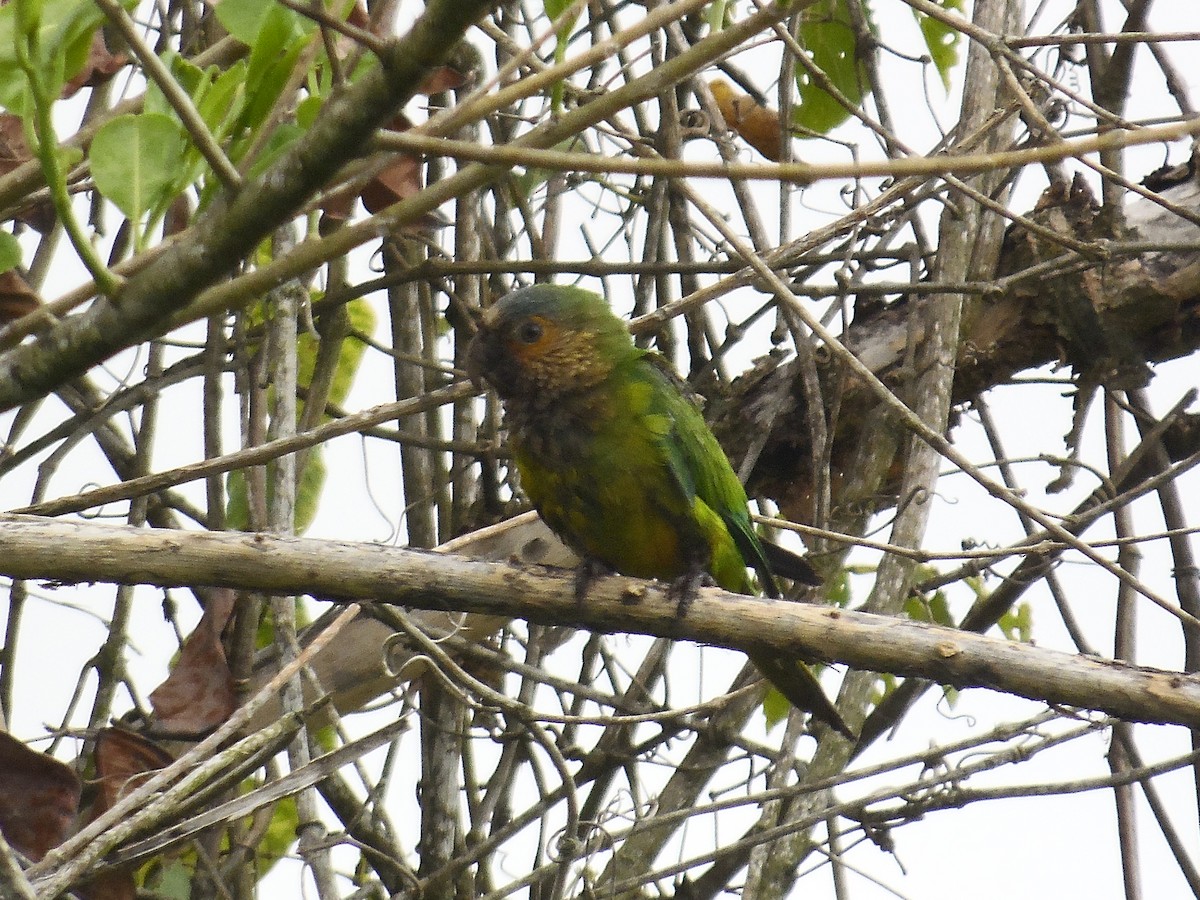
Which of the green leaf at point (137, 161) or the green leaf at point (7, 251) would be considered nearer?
the green leaf at point (137, 161)

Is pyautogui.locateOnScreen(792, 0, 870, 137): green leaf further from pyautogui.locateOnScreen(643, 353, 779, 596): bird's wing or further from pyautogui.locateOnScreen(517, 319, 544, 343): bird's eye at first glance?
pyautogui.locateOnScreen(517, 319, 544, 343): bird's eye

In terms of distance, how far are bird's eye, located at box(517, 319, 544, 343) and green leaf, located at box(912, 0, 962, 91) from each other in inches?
58.2

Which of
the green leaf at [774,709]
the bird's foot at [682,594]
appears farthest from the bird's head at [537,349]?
the green leaf at [774,709]

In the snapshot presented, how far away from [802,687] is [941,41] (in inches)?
77.6

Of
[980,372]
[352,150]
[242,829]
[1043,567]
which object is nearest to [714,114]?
[980,372]

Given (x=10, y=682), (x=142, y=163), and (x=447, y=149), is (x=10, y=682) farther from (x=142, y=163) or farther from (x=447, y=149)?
(x=447, y=149)

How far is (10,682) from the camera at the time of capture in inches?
132

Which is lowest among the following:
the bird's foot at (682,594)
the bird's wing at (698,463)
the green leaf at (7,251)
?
the green leaf at (7,251)

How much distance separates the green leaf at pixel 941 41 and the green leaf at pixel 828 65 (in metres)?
0.22

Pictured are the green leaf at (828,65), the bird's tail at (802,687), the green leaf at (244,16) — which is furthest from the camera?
the green leaf at (828,65)

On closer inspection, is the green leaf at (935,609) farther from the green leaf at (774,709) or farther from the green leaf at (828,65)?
the green leaf at (828,65)

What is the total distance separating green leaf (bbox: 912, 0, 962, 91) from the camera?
12.5 feet

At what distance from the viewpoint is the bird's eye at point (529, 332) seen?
3.37 meters

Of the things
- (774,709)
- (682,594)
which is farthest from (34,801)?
(774,709)
